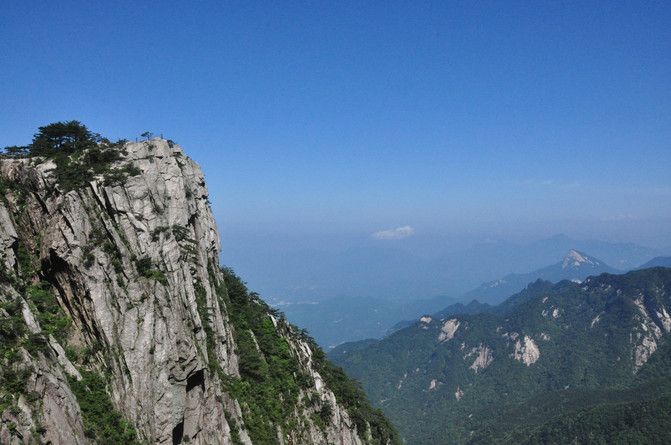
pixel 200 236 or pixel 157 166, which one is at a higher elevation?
pixel 157 166

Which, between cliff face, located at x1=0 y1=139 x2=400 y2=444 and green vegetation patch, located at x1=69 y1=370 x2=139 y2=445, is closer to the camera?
cliff face, located at x1=0 y1=139 x2=400 y2=444

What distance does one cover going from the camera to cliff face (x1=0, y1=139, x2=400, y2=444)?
24.3m

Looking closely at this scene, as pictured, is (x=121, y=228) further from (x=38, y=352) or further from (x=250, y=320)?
(x=250, y=320)

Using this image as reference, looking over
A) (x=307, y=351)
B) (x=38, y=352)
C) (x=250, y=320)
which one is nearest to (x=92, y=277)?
(x=38, y=352)

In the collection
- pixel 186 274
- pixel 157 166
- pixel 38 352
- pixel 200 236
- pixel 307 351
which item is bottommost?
pixel 307 351

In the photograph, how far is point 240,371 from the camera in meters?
46.7

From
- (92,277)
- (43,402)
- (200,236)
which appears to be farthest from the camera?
(200,236)

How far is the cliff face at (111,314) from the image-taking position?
24.3 m

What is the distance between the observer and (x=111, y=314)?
98.0 feet

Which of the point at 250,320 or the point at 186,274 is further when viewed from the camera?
the point at 250,320

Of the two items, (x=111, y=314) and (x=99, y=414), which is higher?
(x=111, y=314)

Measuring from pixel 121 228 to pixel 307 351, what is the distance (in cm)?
3890

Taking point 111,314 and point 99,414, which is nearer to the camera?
point 99,414

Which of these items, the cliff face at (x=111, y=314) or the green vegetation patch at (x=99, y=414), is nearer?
the cliff face at (x=111, y=314)
